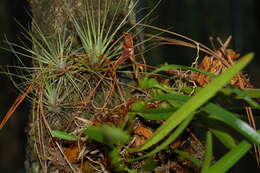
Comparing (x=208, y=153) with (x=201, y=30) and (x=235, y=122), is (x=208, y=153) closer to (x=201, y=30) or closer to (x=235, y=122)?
(x=235, y=122)

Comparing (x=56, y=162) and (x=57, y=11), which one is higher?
(x=57, y=11)

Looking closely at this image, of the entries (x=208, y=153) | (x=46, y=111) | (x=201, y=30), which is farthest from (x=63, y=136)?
(x=201, y=30)

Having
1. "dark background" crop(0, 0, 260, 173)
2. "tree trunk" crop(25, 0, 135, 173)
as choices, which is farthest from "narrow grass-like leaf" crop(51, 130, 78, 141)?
"dark background" crop(0, 0, 260, 173)

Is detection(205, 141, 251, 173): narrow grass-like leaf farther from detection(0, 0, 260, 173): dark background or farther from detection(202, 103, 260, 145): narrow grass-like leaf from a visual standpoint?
detection(0, 0, 260, 173): dark background

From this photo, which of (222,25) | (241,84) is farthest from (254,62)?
(241,84)

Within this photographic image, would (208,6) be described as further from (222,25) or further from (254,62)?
(254,62)
